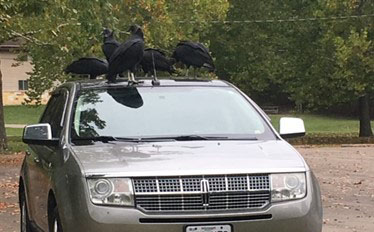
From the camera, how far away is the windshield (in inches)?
239

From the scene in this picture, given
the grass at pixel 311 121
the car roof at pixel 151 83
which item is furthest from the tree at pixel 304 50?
the car roof at pixel 151 83

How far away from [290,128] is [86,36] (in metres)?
12.1

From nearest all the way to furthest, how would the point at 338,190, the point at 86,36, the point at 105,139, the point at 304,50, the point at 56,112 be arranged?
1. the point at 105,139
2. the point at 56,112
3. the point at 338,190
4. the point at 86,36
5. the point at 304,50

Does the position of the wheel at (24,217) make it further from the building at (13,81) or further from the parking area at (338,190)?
the building at (13,81)

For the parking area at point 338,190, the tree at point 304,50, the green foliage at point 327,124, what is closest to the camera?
the parking area at point 338,190

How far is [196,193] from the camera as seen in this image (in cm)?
509

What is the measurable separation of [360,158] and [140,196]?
48.9ft

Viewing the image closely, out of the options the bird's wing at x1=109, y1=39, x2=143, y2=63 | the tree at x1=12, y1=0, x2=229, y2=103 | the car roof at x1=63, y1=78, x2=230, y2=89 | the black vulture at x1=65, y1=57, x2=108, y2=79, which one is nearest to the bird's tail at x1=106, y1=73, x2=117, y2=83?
the car roof at x1=63, y1=78, x2=230, y2=89

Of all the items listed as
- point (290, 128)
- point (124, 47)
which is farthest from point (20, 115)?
point (290, 128)

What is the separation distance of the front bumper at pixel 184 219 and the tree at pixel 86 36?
436 inches

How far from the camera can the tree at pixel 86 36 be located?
21297 millimetres

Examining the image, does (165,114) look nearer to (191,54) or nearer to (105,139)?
(105,139)

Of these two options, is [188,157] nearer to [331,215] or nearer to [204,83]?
[204,83]

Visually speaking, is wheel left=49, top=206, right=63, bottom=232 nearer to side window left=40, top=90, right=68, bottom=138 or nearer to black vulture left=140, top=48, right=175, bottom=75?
side window left=40, top=90, right=68, bottom=138
